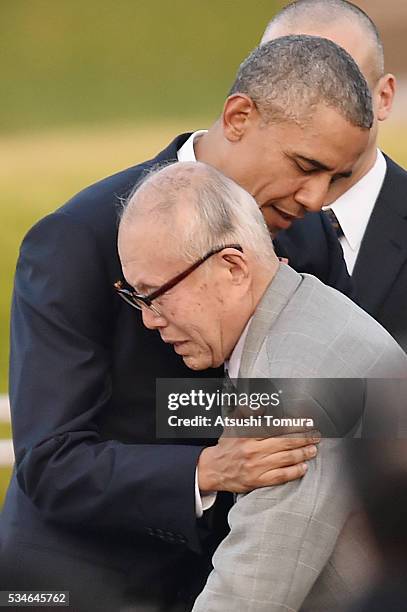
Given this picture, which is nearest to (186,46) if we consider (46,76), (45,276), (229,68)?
(229,68)

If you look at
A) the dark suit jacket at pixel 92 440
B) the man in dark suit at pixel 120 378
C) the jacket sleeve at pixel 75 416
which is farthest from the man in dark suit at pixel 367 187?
the jacket sleeve at pixel 75 416

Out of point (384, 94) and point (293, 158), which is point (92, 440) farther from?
point (384, 94)

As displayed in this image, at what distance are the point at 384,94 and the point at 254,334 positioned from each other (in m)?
1.45

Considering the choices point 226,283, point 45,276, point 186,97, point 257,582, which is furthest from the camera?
point 186,97

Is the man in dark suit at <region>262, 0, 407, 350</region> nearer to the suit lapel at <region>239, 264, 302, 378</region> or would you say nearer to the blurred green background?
the suit lapel at <region>239, 264, 302, 378</region>

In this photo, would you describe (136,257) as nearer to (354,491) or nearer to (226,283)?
(226,283)

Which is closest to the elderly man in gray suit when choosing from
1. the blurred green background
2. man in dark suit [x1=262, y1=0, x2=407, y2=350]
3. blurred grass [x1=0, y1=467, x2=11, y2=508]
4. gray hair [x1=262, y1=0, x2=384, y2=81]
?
man in dark suit [x1=262, y1=0, x2=407, y2=350]

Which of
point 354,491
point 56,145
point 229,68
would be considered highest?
point 354,491

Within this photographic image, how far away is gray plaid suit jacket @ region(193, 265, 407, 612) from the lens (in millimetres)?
1707

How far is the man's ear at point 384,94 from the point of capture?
3057 mm

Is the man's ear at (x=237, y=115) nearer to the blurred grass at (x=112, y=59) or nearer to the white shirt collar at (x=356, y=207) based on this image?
the white shirt collar at (x=356, y=207)

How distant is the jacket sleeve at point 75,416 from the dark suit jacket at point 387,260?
78cm

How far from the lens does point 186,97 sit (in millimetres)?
5527

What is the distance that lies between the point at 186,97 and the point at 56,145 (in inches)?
25.3
